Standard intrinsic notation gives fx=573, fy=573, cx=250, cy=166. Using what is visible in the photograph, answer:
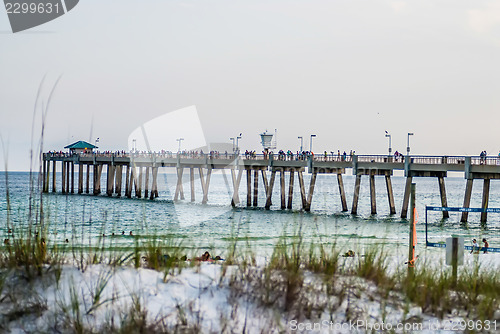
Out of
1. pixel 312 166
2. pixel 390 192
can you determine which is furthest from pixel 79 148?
pixel 390 192

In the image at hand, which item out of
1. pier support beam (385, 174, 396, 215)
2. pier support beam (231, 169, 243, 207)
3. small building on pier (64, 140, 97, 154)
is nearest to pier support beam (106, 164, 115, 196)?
small building on pier (64, 140, 97, 154)

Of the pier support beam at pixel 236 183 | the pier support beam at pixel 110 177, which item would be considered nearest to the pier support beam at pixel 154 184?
the pier support beam at pixel 110 177

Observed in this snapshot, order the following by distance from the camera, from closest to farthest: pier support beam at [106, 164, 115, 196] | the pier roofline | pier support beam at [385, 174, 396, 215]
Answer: the pier roofline, pier support beam at [385, 174, 396, 215], pier support beam at [106, 164, 115, 196]

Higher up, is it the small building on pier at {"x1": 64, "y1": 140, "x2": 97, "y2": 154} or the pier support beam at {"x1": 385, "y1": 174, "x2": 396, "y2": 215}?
the small building on pier at {"x1": 64, "y1": 140, "x2": 97, "y2": 154}

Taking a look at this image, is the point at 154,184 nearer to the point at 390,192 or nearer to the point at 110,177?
the point at 110,177

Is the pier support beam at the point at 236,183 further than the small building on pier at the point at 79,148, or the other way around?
the small building on pier at the point at 79,148

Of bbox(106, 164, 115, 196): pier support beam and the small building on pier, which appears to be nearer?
bbox(106, 164, 115, 196): pier support beam

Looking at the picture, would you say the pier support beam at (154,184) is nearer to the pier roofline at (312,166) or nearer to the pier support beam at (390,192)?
the pier roofline at (312,166)

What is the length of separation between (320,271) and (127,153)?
56.1 meters

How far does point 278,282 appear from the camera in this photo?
6.11 m

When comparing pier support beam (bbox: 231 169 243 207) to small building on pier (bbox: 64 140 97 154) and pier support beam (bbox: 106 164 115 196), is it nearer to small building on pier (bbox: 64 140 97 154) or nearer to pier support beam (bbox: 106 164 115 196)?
pier support beam (bbox: 106 164 115 196)

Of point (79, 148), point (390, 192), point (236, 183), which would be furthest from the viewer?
point (79, 148)

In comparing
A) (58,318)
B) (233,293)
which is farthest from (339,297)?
(58,318)

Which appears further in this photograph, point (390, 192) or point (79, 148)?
point (79, 148)
